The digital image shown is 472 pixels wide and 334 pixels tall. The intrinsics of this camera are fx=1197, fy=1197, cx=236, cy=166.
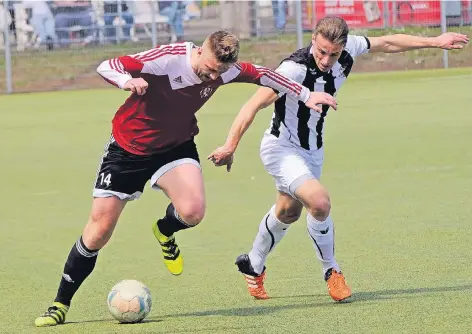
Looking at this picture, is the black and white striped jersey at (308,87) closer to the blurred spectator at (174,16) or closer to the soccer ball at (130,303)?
the soccer ball at (130,303)

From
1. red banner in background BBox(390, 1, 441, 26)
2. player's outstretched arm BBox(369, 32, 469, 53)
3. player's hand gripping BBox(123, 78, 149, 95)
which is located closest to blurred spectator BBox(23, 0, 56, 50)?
red banner in background BBox(390, 1, 441, 26)

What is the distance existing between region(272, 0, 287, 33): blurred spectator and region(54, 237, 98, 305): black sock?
18267 millimetres

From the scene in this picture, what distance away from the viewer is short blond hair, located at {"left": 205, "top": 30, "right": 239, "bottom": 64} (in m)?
6.31

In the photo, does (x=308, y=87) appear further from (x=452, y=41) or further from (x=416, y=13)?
(x=416, y=13)

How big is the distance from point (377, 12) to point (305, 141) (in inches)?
700

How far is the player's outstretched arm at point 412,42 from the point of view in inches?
293

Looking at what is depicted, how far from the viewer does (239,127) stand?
6852 millimetres

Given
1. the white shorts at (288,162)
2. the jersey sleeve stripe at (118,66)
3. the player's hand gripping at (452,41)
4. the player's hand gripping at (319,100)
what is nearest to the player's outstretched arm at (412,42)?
the player's hand gripping at (452,41)

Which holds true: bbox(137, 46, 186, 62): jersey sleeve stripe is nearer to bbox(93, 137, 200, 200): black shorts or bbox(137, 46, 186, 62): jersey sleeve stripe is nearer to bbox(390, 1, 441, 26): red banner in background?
bbox(93, 137, 200, 200): black shorts

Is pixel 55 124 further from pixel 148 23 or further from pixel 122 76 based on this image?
pixel 122 76

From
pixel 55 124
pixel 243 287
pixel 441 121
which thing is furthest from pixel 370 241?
pixel 55 124

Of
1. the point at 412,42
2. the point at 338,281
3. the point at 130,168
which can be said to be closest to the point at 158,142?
the point at 130,168

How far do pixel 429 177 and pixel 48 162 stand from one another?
4.73 metres

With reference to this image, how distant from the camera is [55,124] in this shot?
17.7m
